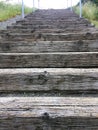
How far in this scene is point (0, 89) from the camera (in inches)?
82.5

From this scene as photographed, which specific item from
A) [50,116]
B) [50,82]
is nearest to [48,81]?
[50,82]

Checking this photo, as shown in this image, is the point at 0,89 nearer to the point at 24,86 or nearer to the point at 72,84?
the point at 24,86

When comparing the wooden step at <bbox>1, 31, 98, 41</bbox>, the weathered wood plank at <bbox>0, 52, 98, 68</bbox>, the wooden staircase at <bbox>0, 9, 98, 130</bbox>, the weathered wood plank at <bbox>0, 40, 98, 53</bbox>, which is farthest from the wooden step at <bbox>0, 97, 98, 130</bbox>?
the wooden step at <bbox>1, 31, 98, 41</bbox>

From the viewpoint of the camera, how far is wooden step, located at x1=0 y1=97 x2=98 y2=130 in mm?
1404

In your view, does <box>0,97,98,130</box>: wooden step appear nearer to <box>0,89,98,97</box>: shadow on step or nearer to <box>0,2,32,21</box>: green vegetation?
<box>0,89,98,97</box>: shadow on step

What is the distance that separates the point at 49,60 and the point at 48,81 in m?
0.63

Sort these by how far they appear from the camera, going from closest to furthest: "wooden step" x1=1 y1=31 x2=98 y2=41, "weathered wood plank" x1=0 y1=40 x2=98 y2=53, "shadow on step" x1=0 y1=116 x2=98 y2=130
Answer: "shadow on step" x1=0 y1=116 x2=98 y2=130 < "weathered wood plank" x1=0 y1=40 x2=98 y2=53 < "wooden step" x1=1 y1=31 x2=98 y2=41

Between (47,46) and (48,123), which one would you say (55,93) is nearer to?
(48,123)

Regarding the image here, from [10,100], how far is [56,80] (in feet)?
1.86

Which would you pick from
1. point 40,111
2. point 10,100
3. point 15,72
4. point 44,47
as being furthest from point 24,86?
point 44,47

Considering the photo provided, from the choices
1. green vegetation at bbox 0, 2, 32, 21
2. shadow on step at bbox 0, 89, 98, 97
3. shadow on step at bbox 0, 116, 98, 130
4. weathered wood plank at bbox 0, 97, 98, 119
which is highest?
green vegetation at bbox 0, 2, 32, 21

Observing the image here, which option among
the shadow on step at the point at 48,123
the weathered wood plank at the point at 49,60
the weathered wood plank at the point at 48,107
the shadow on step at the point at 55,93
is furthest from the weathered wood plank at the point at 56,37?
the shadow on step at the point at 48,123

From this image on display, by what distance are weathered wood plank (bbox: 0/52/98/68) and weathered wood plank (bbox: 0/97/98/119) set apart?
1.07 m

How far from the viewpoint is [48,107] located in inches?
60.1
